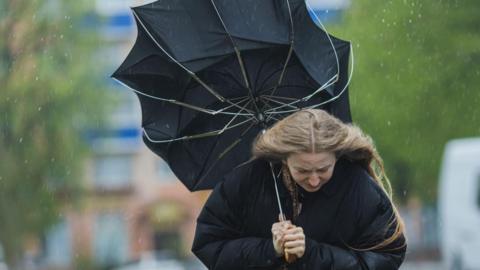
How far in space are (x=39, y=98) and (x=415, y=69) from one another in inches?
410

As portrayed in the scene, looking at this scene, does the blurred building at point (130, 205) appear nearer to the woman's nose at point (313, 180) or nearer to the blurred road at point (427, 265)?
the blurred road at point (427, 265)

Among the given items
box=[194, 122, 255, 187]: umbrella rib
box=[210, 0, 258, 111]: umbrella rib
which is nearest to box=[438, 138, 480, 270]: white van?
box=[194, 122, 255, 187]: umbrella rib

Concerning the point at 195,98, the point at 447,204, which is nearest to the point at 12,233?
the point at 447,204

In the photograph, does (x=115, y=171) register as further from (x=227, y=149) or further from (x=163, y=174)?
(x=227, y=149)

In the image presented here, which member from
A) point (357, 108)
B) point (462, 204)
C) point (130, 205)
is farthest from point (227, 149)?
point (130, 205)

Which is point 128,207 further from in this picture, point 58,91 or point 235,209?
point 235,209

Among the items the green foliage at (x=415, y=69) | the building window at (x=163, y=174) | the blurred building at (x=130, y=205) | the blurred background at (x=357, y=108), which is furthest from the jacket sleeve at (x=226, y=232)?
the building window at (x=163, y=174)

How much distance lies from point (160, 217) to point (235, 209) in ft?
176

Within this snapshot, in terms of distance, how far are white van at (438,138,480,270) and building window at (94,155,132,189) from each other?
36.5 meters

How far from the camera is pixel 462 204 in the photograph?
22.5m

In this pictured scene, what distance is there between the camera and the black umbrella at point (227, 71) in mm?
6309

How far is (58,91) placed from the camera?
112 ft

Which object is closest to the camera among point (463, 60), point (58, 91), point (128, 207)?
point (463, 60)

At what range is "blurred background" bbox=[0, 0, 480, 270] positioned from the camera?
26.5 m
